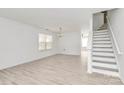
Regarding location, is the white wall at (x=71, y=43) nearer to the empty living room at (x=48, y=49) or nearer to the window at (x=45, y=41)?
the window at (x=45, y=41)

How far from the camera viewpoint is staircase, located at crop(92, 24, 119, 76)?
334 cm

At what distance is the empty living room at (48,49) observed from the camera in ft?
9.86

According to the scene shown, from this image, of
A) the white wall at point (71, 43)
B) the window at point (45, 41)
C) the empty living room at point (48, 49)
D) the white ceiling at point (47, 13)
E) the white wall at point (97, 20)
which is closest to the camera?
the empty living room at point (48, 49)

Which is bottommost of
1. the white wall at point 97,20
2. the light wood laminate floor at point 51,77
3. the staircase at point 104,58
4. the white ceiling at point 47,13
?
the light wood laminate floor at point 51,77

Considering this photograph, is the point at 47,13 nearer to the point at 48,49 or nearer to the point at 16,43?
the point at 16,43

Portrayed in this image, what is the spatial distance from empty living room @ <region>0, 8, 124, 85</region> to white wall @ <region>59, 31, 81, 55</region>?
217 centimetres

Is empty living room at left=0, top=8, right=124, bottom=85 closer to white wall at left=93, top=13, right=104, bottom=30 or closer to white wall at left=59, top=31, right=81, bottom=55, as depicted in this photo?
white wall at left=93, top=13, right=104, bottom=30

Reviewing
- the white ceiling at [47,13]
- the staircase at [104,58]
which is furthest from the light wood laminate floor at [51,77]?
the white ceiling at [47,13]

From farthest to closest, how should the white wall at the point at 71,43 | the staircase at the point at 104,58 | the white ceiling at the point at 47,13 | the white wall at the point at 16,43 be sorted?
1. the white wall at the point at 71,43
2. the white wall at the point at 16,43
3. the staircase at the point at 104,58
4. the white ceiling at the point at 47,13

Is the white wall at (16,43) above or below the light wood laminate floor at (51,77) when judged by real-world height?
above

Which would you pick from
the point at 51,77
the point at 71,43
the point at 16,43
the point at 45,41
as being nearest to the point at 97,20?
the point at 71,43

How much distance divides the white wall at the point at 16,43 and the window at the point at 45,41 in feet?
2.10
